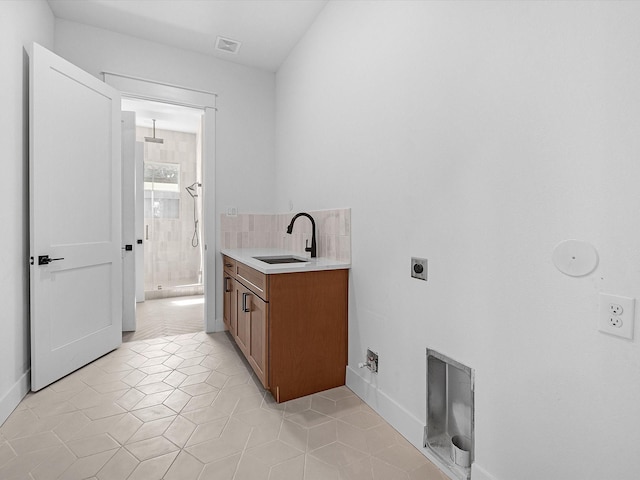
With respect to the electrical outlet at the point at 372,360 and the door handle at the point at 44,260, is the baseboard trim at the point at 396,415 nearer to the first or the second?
the electrical outlet at the point at 372,360

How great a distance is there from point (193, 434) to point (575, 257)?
1872 millimetres

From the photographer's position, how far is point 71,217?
2.45 m

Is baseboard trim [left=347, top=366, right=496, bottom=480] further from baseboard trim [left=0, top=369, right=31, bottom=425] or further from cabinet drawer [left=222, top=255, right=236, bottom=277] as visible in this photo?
baseboard trim [left=0, top=369, right=31, bottom=425]

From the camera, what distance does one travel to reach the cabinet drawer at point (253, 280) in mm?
1981

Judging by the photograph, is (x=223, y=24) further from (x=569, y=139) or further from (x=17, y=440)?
(x=17, y=440)

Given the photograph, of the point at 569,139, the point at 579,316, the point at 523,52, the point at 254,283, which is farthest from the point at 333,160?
the point at 579,316

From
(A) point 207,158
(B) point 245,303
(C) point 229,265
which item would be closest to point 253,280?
(B) point 245,303

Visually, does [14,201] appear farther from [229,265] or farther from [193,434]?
[193,434]

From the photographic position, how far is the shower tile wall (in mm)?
5281

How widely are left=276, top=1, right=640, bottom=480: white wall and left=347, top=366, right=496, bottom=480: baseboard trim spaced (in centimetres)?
1

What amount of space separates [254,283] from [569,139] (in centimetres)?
181

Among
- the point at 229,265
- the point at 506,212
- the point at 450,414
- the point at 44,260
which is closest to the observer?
the point at 506,212

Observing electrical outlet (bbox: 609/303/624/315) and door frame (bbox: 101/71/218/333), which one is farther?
door frame (bbox: 101/71/218/333)

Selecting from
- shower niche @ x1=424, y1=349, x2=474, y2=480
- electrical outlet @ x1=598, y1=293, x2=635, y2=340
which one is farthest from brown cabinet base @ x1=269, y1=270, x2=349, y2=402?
electrical outlet @ x1=598, y1=293, x2=635, y2=340
